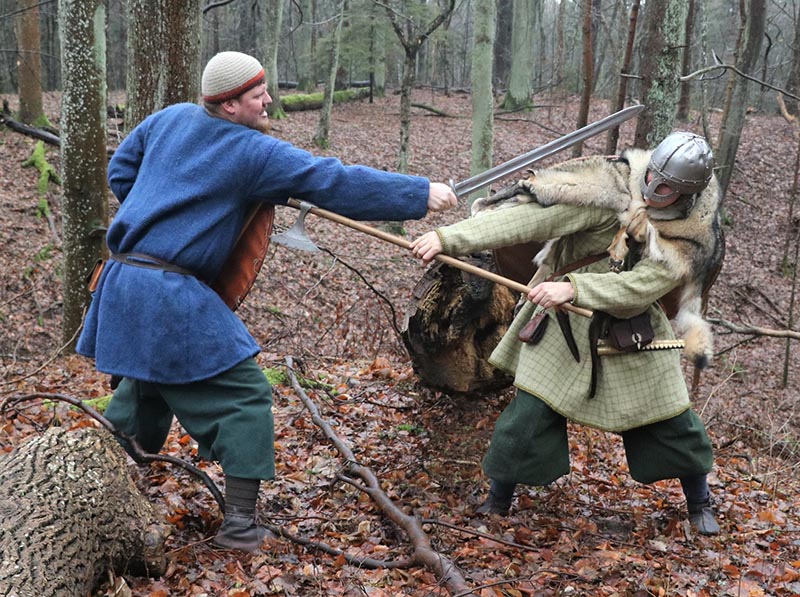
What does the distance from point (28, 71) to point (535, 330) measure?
12775 mm

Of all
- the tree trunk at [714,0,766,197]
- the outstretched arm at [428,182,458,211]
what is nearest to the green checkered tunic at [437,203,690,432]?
the outstretched arm at [428,182,458,211]

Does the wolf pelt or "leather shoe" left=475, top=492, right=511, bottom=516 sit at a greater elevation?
the wolf pelt

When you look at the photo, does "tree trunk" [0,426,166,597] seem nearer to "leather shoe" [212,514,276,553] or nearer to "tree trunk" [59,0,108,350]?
"leather shoe" [212,514,276,553]

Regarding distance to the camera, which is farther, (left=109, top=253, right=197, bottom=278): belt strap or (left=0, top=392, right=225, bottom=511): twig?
(left=0, top=392, right=225, bottom=511): twig

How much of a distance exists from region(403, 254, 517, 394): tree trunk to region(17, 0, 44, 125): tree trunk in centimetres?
1185

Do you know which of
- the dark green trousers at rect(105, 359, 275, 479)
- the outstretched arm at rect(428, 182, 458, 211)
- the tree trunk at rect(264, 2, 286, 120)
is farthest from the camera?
the tree trunk at rect(264, 2, 286, 120)

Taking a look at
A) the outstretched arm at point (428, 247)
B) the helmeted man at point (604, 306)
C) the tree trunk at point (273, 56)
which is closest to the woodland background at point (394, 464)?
the helmeted man at point (604, 306)

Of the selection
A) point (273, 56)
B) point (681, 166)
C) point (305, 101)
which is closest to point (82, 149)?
point (681, 166)

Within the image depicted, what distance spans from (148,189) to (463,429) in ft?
8.82

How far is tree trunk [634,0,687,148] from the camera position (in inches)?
300

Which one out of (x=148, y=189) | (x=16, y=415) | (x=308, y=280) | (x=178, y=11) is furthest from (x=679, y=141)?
(x=308, y=280)

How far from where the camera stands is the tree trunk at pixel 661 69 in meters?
7.62

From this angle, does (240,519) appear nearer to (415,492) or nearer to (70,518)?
(70,518)

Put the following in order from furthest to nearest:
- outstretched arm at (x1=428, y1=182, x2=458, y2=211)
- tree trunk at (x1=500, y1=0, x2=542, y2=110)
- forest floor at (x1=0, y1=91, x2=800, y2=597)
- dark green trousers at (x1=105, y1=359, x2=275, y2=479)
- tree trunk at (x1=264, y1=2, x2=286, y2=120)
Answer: tree trunk at (x1=500, y1=0, x2=542, y2=110), tree trunk at (x1=264, y1=2, x2=286, y2=120), outstretched arm at (x1=428, y1=182, x2=458, y2=211), dark green trousers at (x1=105, y1=359, x2=275, y2=479), forest floor at (x1=0, y1=91, x2=800, y2=597)
